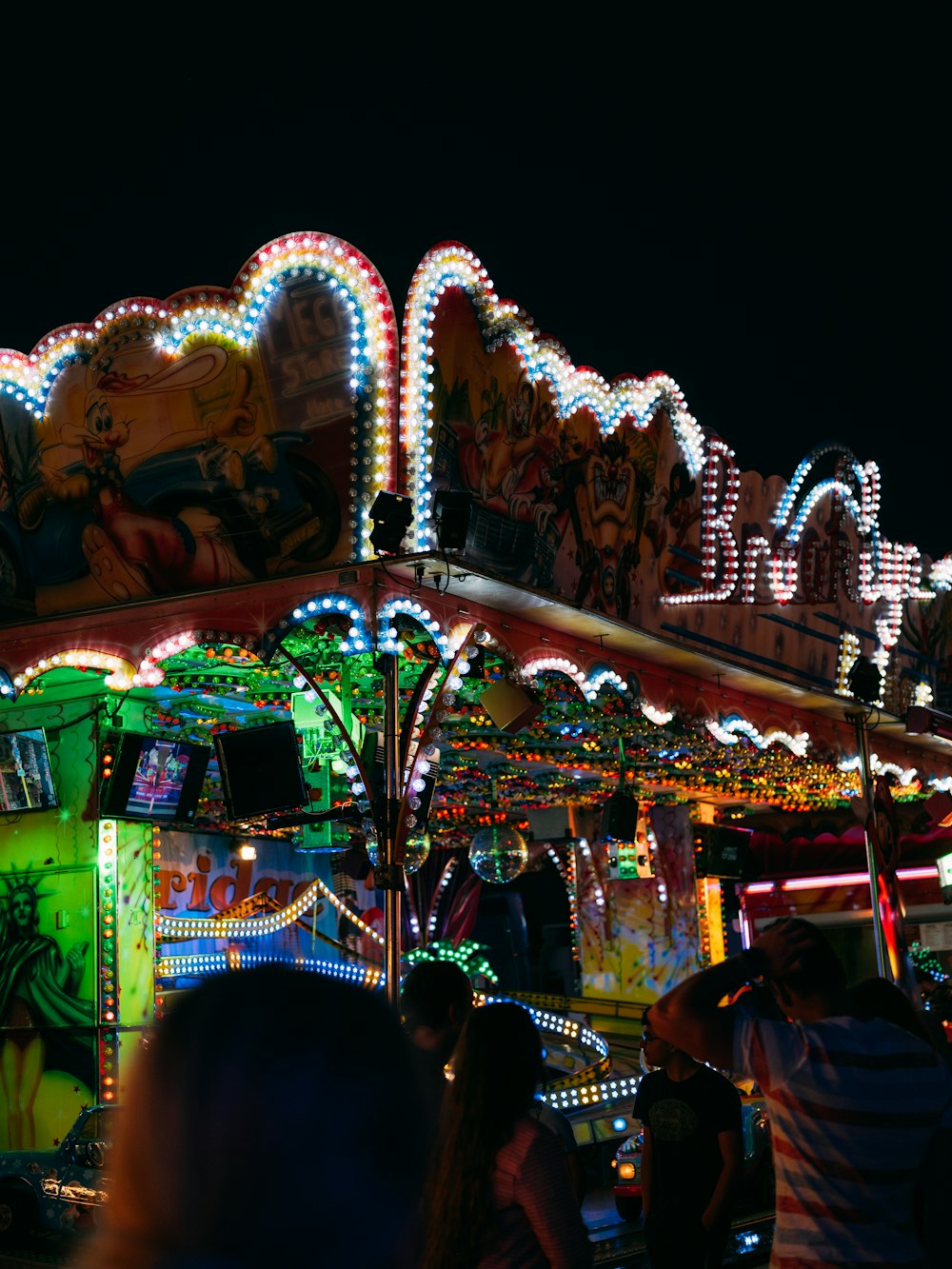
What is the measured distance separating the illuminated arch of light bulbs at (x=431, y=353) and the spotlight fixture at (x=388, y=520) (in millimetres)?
414

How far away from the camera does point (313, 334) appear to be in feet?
32.9

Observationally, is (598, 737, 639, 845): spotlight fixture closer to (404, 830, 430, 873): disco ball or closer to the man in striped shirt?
(404, 830, 430, 873): disco ball

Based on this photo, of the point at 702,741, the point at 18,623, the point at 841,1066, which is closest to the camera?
the point at 841,1066

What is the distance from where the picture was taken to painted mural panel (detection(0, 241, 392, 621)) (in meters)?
9.98

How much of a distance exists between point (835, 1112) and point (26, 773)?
10429mm

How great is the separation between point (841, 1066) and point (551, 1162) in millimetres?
783

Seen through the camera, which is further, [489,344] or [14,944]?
[14,944]

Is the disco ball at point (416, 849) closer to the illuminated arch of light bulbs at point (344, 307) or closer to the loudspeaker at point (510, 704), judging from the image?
the loudspeaker at point (510, 704)

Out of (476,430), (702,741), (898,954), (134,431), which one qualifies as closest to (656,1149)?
(476,430)

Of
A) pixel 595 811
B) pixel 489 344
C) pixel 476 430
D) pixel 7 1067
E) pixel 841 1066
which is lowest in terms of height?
pixel 7 1067

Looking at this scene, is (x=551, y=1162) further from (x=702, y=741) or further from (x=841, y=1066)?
(x=702, y=741)

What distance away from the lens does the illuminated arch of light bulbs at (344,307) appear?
9812mm

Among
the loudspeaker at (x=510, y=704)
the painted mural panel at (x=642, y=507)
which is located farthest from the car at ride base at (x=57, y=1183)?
the painted mural panel at (x=642, y=507)

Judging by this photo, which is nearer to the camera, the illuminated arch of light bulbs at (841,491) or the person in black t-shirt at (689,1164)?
the person in black t-shirt at (689,1164)
